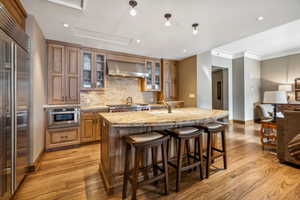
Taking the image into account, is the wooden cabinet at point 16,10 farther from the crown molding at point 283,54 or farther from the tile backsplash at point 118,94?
the crown molding at point 283,54

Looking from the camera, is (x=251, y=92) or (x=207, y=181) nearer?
(x=207, y=181)

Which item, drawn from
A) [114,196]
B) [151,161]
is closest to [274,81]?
[151,161]

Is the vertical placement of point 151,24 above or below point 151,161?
above

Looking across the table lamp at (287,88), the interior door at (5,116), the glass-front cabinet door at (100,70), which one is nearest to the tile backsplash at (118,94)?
the glass-front cabinet door at (100,70)

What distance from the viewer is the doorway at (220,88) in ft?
20.2

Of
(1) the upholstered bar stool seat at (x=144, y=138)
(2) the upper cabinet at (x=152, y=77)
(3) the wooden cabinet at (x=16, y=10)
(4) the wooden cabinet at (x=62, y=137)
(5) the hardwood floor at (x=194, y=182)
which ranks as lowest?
(5) the hardwood floor at (x=194, y=182)

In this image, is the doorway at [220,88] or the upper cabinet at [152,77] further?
the doorway at [220,88]

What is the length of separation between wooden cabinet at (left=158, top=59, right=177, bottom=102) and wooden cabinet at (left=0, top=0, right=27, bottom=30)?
3763mm

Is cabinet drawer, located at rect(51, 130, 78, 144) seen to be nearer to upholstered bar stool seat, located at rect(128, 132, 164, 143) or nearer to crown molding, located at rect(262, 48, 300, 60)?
upholstered bar stool seat, located at rect(128, 132, 164, 143)

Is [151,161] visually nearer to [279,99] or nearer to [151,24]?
[151,24]

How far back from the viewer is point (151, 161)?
6.73ft

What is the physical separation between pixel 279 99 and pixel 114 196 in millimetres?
3661

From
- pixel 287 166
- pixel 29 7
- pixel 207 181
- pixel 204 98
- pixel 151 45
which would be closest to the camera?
pixel 207 181

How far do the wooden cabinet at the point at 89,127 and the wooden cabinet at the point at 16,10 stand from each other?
2.07 meters
